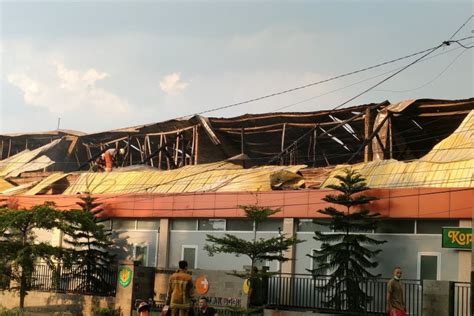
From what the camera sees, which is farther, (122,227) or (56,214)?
(122,227)

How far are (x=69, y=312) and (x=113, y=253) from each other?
17.5 ft

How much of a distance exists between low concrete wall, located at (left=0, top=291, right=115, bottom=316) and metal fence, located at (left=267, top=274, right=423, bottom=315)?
5.86 m

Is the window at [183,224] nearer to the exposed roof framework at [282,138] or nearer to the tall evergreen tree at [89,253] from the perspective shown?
the tall evergreen tree at [89,253]

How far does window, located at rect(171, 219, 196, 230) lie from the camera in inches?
1066

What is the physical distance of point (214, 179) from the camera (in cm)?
2869

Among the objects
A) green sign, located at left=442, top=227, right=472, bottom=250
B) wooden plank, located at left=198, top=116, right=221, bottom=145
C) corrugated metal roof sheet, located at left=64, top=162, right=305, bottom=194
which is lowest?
green sign, located at left=442, top=227, right=472, bottom=250

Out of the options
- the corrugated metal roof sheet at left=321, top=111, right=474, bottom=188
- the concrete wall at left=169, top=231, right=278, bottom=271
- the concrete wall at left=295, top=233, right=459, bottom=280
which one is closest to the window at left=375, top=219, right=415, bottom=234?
the concrete wall at left=295, top=233, right=459, bottom=280

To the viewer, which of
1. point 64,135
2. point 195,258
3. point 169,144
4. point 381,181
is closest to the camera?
point 381,181

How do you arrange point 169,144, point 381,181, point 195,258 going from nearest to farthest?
1. point 381,181
2. point 195,258
3. point 169,144

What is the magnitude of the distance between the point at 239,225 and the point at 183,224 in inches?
109

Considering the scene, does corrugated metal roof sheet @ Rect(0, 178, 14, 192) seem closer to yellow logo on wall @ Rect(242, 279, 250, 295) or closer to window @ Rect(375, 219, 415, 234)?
yellow logo on wall @ Rect(242, 279, 250, 295)

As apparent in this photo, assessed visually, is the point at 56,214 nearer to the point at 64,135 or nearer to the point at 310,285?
the point at 310,285

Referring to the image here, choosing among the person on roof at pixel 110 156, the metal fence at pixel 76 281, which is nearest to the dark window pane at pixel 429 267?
the metal fence at pixel 76 281

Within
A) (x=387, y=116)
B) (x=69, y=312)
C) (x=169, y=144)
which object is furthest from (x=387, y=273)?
(x=169, y=144)
